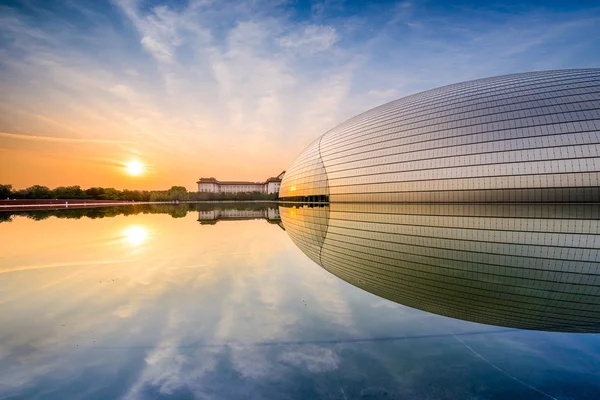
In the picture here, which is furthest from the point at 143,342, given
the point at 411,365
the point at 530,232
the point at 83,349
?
the point at 530,232

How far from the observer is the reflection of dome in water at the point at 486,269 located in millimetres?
4645

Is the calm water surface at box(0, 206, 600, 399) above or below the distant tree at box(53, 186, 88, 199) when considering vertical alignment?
below

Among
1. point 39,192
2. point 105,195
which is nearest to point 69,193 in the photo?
point 39,192

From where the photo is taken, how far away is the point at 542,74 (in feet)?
77.1

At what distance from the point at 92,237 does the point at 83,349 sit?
37.8 feet

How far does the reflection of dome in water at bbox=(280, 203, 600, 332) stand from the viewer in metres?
4.64

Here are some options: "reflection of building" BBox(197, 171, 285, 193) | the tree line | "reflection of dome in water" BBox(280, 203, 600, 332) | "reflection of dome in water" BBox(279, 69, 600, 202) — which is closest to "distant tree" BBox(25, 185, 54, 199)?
the tree line

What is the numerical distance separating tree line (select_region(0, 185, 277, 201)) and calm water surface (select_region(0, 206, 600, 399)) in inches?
3222

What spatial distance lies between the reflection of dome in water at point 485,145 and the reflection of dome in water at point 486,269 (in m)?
9.10

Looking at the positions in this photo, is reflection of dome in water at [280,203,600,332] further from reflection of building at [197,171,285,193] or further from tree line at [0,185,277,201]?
reflection of building at [197,171,285,193]

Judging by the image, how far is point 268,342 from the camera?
3.77m

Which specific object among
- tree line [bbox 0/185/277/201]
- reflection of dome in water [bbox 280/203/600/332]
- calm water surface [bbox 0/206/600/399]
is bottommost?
calm water surface [bbox 0/206/600/399]

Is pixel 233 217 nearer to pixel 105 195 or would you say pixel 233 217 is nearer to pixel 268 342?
pixel 268 342

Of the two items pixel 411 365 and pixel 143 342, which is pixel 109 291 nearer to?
pixel 143 342
